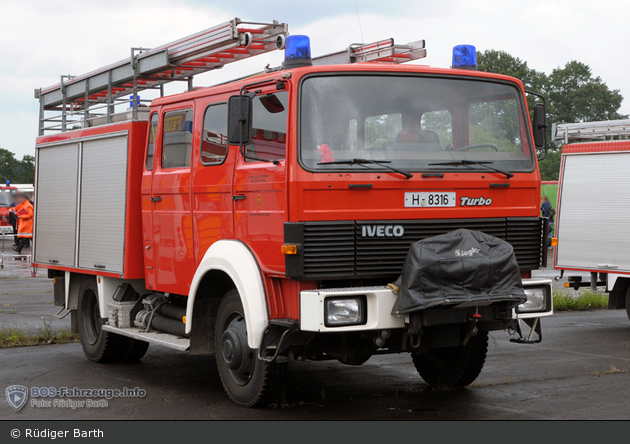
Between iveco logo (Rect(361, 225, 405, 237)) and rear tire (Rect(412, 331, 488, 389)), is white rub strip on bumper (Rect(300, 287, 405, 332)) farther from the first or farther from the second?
rear tire (Rect(412, 331, 488, 389))

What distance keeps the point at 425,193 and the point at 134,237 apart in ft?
11.7

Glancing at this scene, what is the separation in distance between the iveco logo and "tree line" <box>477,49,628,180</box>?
6750 cm

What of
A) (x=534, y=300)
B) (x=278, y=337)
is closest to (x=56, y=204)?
(x=278, y=337)

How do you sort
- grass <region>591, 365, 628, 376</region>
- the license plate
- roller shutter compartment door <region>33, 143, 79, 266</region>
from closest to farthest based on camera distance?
1. the license plate
2. grass <region>591, 365, 628, 376</region>
3. roller shutter compartment door <region>33, 143, 79, 266</region>

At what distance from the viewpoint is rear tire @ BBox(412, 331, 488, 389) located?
7.43 meters

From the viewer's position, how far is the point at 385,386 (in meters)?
7.77

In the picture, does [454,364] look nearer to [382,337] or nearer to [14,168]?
[382,337]

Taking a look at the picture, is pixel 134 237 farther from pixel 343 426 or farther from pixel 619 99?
pixel 619 99

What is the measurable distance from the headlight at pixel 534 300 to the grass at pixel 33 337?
20.8 ft

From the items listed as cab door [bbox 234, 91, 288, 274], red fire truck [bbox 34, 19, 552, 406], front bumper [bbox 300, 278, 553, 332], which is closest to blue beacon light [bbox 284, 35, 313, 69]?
red fire truck [bbox 34, 19, 552, 406]

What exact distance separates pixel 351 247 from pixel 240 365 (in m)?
1.47

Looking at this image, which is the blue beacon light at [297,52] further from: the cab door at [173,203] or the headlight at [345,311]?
the headlight at [345,311]

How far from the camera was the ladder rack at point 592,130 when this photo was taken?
12273mm

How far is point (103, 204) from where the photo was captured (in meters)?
8.99
